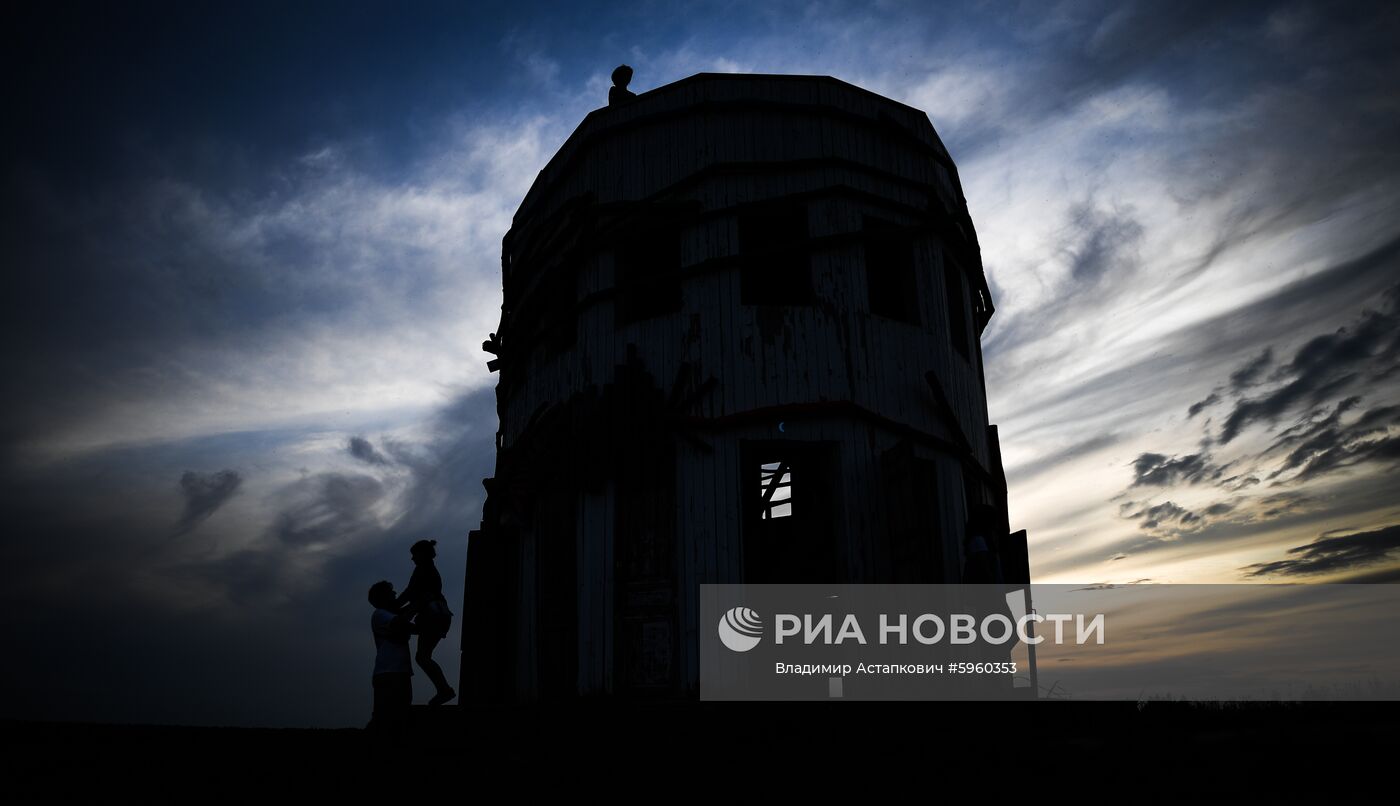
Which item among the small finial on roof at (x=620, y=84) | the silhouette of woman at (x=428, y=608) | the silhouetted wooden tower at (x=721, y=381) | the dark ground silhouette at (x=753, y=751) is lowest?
the dark ground silhouette at (x=753, y=751)

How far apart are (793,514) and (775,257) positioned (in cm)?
474

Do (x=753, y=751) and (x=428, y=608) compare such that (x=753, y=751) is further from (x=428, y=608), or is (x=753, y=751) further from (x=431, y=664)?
(x=431, y=664)

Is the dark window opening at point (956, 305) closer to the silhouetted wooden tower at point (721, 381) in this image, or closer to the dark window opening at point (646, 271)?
the silhouetted wooden tower at point (721, 381)

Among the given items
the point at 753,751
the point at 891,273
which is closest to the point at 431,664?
the point at 753,751

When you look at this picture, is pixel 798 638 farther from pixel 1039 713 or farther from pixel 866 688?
pixel 1039 713

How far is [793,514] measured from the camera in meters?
16.0

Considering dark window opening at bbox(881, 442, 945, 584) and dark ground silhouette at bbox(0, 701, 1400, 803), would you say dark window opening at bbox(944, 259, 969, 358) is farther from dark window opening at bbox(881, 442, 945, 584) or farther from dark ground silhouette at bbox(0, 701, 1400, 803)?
dark ground silhouette at bbox(0, 701, 1400, 803)

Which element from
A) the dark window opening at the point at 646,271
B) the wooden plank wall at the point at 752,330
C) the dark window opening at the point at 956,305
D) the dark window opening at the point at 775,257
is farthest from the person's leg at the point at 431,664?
the dark window opening at the point at 956,305

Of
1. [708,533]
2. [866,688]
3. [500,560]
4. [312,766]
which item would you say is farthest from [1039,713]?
[500,560]

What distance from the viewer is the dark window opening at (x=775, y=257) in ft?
45.5

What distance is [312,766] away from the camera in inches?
314

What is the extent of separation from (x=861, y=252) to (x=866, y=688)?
6.70m

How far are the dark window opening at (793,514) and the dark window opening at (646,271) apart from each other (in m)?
3.03

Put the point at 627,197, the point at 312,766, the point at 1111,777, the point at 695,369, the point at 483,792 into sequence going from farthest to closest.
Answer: the point at 627,197, the point at 695,369, the point at 312,766, the point at 483,792, the point at 1111,777
